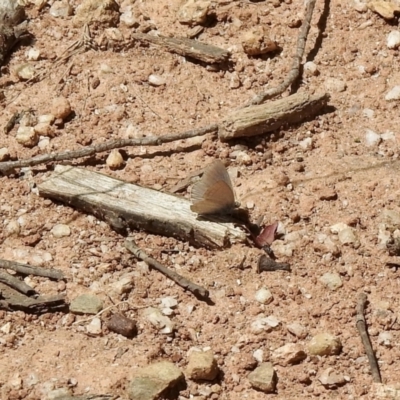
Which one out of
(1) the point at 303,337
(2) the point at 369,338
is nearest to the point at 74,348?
(1) the point at 303,337

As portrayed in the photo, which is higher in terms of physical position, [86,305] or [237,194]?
[237,194]

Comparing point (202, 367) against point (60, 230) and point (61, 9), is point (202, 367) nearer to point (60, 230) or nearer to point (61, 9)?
point (60, 230)

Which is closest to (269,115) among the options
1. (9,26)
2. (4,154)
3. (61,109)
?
(61,109)

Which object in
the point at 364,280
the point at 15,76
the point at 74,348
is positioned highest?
the point at 15,76

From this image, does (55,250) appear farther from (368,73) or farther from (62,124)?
(368,73)

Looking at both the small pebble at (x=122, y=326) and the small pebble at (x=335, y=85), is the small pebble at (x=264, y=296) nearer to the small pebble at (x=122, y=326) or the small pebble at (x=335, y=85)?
the small pebble at (x=122, y=326)
